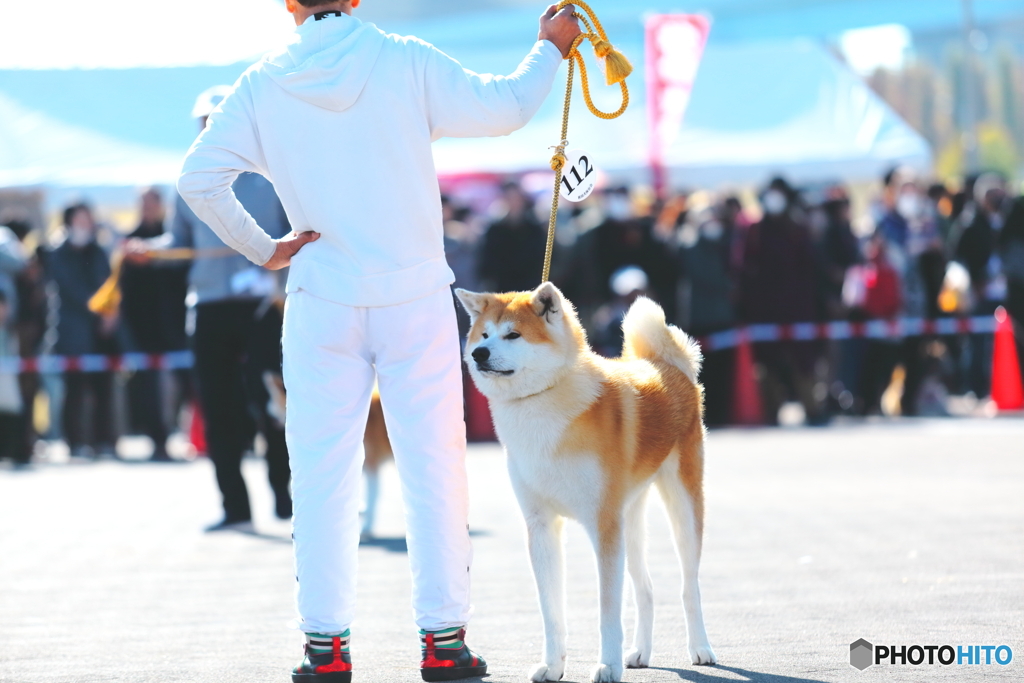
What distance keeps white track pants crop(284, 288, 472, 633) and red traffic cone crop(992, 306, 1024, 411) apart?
1124 centimetres

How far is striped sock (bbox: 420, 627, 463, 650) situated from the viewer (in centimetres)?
452

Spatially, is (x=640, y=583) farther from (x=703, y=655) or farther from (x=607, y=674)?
(x=607, y=674)

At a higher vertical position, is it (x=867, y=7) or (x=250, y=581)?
(x=867, y=7)

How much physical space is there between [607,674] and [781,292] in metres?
10.7

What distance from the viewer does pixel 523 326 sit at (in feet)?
15.3

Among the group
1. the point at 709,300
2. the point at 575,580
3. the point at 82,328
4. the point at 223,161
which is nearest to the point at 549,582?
the point at 223,161

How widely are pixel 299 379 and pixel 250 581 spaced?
2670 mm

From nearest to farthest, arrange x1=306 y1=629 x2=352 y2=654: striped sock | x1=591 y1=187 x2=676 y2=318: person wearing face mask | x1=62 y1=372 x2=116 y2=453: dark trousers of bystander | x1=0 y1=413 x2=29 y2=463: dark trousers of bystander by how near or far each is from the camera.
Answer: x1=306 y1=629 x2=352 y2=654: striped sock < x1=0 y1=413 x2=29 y2=463: dark trousers of bystander < x1=62 y1=372 x2=116 y2=453: dark trousers of bystander < x1=591 y1=187 x2=676 y2=318: person wearing face mask

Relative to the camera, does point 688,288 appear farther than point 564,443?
Yes

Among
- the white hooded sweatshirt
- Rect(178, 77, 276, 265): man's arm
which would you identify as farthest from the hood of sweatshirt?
Rect(178, 77, 276, 265): man's arm

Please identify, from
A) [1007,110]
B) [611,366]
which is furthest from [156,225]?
[1007,110]

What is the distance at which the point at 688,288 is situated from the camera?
14.6m

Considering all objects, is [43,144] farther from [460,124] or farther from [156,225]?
[460,124]

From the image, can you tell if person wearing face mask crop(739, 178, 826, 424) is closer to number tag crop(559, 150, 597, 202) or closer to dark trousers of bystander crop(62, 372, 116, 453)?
dark trousers of bystander crop(62, 372, 116, 453)
